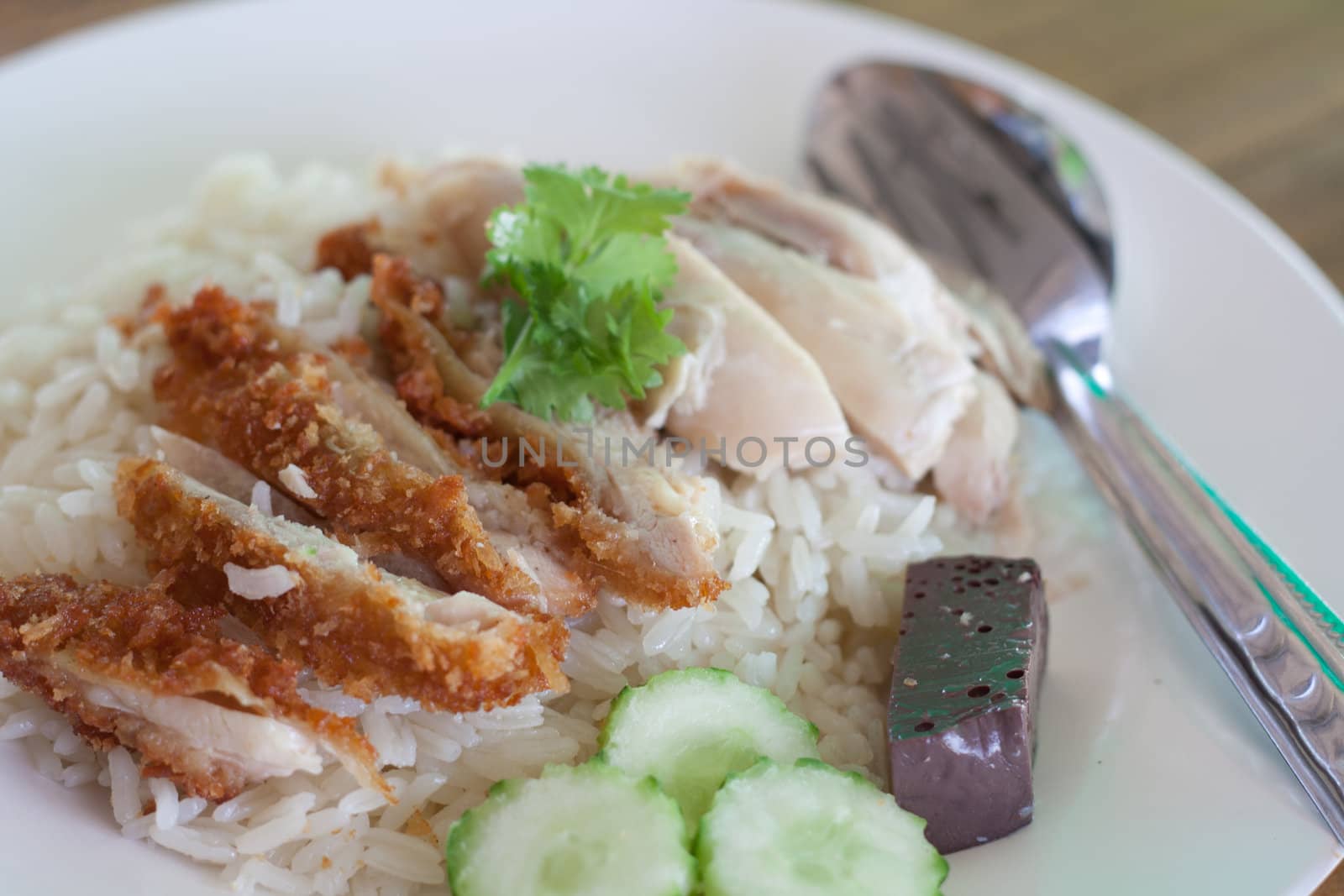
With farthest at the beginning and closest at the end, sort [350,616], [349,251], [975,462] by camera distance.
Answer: [349,251] → [975,462] → [350,616]

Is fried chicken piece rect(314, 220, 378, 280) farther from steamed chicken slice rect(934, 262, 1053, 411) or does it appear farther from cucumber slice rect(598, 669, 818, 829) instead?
steamed chicken slice rect(934, 262, 1053, 411)

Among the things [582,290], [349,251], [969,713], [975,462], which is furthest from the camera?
[349,251]

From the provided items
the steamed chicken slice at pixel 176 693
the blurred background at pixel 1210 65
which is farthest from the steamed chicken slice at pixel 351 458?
the blurred background at pixel 1210 65

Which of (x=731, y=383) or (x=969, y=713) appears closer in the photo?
(x=969, y=713)

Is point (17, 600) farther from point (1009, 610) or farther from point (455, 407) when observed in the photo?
point (1009, 610)

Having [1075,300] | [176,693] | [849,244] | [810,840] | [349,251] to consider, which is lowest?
[810,840]

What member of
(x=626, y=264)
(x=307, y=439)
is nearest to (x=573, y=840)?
(x=307, y=439)

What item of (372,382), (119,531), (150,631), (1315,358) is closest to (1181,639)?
(1315,358)

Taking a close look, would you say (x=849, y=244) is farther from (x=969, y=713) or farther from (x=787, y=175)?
(x=969, y=713)
